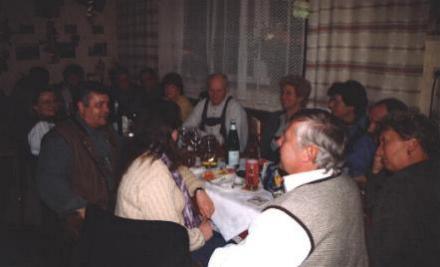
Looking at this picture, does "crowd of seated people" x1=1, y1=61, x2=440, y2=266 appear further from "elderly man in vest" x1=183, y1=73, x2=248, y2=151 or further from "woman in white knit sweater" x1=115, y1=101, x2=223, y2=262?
"elderly man in vest" x1=183, y1=73, x2=248, y2=151

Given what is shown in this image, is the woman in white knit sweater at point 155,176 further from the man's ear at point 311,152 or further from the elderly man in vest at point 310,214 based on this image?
the man's ear at point 311,152

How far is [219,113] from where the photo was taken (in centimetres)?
369

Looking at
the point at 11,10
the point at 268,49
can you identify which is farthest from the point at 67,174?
the point at 11,10

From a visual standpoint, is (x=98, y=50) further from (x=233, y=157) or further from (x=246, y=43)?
(x=233, y=157)

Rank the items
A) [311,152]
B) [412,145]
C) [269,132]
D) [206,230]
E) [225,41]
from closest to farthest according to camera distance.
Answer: [311,152]
[412,145]
[206,230]
[269,132]
[225,41]

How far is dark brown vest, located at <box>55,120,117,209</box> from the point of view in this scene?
2.17m

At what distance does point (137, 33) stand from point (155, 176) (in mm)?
4886

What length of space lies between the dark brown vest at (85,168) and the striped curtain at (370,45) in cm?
206

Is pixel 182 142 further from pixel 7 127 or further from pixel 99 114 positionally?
pixel 7 127

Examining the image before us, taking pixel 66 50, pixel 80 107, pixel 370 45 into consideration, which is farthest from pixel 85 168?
pixel 66 50

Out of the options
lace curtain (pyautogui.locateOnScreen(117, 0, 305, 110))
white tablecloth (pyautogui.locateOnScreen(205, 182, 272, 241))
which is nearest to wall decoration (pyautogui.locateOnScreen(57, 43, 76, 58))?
lace curtain (pyautogui.locateOnScreen(117, 0, 305, 110))

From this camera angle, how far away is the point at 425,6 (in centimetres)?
272

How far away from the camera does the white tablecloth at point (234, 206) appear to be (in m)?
2.05

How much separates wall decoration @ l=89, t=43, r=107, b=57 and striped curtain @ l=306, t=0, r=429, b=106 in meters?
4.09
